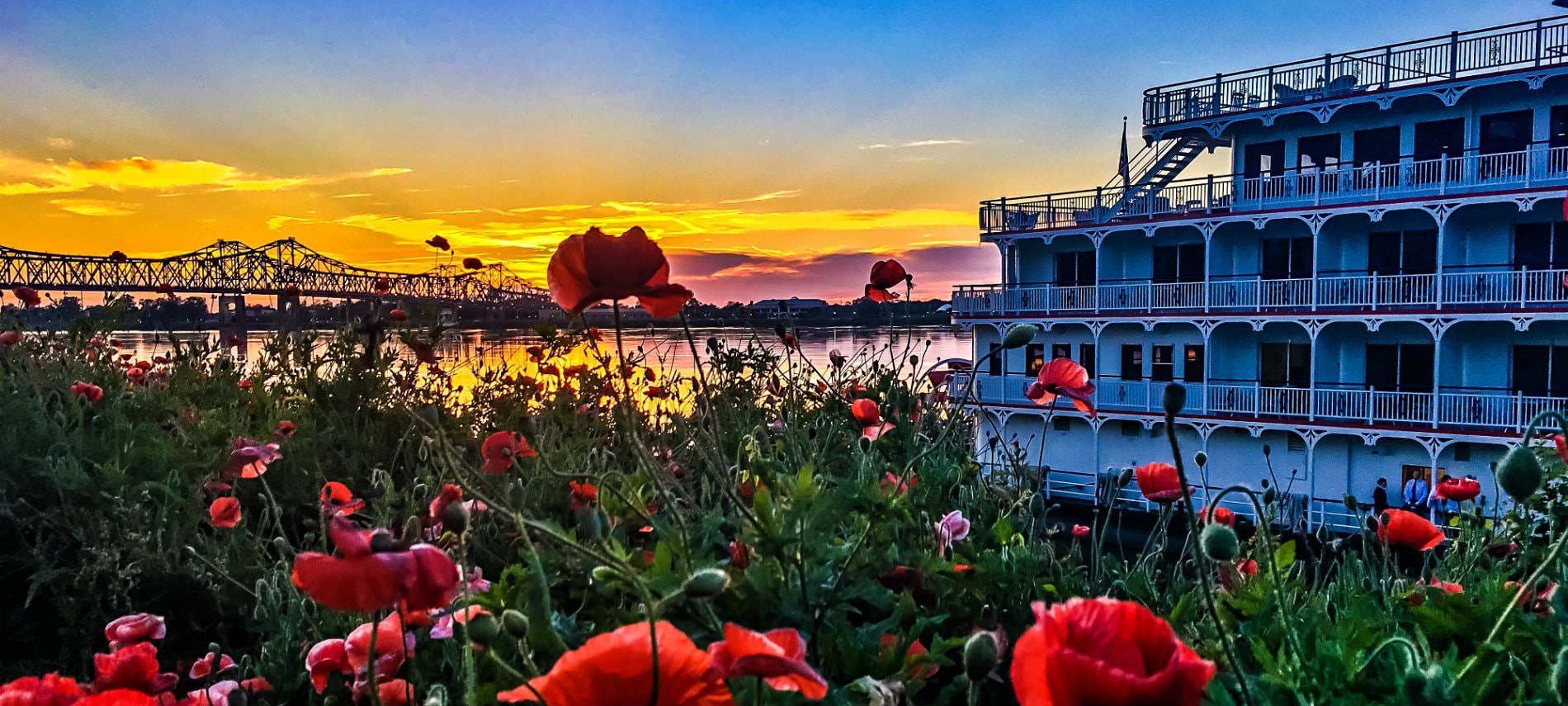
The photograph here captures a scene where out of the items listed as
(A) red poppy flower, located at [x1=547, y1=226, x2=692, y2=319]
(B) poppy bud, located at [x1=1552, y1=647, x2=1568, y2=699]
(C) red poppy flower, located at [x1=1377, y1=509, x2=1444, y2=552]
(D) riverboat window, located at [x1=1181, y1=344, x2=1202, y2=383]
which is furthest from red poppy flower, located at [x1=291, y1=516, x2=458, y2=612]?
(D) riverboat window, located at [x1=1181, y1=344, x2=1202, y2=383]

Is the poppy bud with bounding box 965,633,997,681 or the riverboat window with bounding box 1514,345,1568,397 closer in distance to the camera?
the poppy bud with bounding box 965,633,997,681

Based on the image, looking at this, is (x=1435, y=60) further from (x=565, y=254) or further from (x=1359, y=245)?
(x=565, y=254)

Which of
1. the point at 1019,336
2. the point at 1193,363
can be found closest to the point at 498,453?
the point at 1019,336

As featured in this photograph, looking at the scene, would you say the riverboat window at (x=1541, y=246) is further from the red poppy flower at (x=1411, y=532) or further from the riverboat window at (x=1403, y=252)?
the red poppy flower at (x=1411, y=532)

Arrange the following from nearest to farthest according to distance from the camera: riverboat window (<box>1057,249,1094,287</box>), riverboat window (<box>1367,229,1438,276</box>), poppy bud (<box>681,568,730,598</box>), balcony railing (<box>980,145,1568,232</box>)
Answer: poppy bud (<box>681,568,730,598</box>), balcony railing (<box>980,145,1568,232</box>), riverboat window (<box>1367,229,1438,276</box>), riverboat window (<box>1057,249,1094,287</box>)

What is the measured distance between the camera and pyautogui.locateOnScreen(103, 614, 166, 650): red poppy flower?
1594 millimetres

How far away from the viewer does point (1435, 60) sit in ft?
49.6

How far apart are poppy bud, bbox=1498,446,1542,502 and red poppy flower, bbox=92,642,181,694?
186 cm

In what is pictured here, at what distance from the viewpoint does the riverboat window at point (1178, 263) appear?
1792cm

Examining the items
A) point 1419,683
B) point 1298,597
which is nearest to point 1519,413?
point 1298,597

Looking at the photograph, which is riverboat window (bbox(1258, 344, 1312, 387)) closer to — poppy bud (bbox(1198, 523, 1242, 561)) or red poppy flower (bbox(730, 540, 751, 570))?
red poppy flower (bbox(730, 540, 751, 570))

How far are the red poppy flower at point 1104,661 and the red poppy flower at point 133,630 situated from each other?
1538mm

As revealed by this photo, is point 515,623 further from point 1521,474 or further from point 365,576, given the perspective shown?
point 1521,474

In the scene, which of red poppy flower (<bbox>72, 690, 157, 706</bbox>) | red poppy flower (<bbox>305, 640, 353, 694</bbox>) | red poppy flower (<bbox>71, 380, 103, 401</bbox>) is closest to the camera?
red poppy flower (<bbox>72, 690, 157, 706</bbox>)
